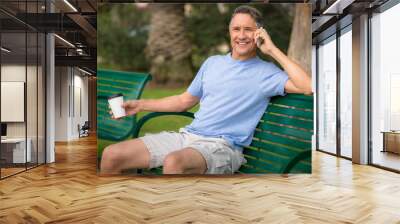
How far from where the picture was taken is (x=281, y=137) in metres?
6.67

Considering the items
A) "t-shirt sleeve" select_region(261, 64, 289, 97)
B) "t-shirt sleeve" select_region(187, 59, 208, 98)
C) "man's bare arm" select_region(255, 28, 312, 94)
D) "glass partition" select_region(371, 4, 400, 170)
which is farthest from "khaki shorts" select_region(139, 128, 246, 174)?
"glass partition" select_region(371, 4, 400, 170)

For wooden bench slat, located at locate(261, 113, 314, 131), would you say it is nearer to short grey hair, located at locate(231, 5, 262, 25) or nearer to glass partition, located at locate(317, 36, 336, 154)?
short grey hair, located at locate(231, 5, 262, 25)

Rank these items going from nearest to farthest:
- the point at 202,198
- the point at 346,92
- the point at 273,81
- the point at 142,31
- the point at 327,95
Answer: the point at 202,198
the point at 273,81
the point at 142,31
the point at 346,92
the point at 327,95

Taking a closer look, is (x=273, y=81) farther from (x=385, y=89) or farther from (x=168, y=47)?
(x=385, y=89)

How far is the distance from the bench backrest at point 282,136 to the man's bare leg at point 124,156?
1550 mm

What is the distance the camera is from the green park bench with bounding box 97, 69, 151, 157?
22.0 feet

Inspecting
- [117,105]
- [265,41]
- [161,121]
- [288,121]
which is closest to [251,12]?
[265,41]

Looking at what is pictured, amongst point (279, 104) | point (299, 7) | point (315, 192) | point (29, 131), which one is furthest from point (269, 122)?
point (29, 131)

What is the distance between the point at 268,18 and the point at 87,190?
372cm

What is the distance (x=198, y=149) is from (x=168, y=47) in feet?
5.51

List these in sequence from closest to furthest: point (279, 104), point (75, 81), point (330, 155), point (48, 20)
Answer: point (279, 104), point (48, 20), point (330, 155), point (75, 81)

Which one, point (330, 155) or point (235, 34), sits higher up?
point (235, 34)

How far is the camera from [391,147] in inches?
301

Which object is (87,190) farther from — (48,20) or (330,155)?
(330,155)
